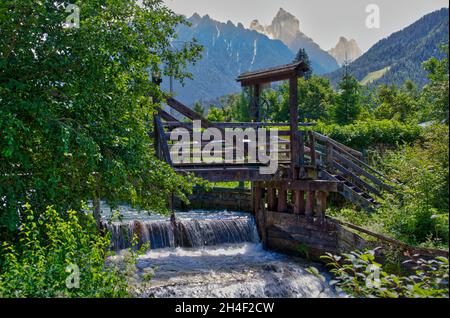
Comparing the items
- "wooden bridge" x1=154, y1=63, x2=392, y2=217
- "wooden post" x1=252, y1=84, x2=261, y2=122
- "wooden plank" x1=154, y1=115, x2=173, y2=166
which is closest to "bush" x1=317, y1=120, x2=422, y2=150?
"wooden bridge" x1=154, y1=63, x2=392, y2=217

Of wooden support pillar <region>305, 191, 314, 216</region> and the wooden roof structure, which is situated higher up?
the wooden roof structure

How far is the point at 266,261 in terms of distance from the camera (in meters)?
12.3

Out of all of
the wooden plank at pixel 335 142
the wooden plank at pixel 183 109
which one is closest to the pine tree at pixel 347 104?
the wooden plank at pixel 335 142

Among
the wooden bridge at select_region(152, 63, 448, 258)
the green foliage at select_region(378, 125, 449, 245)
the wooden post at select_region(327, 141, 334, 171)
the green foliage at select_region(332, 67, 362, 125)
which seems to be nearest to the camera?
the green foliage at select_region(378, 125, 449, 245)

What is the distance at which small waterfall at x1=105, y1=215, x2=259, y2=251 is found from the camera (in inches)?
518

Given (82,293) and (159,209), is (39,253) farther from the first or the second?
(159,209)

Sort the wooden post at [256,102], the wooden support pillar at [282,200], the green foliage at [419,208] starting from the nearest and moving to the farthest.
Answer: the green foliage at [419,208] → the wooden post at [256,102] → the wooden support pillar at [282,200]

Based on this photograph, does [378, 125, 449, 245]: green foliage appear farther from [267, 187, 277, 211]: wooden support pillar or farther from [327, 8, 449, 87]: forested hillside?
[327, 8, 449, 87]: forested hillside

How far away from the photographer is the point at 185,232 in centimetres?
1370

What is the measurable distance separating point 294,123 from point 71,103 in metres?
7.28

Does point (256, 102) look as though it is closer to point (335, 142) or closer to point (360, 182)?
point (335, 142)

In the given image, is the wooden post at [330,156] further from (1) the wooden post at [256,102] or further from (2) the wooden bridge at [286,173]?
(1) the wooden post at [256,102]

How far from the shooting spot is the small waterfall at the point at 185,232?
518 inches
